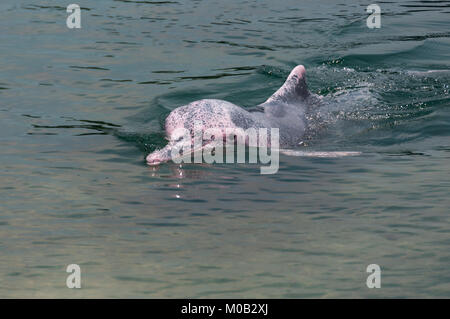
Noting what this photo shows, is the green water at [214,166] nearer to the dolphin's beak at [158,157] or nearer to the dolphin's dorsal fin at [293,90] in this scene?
the dolphin's beak at [158,157]

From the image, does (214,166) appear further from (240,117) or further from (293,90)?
(293,90)

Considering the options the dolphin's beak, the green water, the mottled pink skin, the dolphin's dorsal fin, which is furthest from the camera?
the dolphin's dorsal fin

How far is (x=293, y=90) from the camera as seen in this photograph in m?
10.9

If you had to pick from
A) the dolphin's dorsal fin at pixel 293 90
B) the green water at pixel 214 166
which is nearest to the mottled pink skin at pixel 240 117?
the dolphin's dorsal fin at pixel 293 90

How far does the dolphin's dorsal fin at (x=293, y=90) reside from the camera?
35.0ft

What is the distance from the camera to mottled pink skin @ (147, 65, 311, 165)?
30.4ft

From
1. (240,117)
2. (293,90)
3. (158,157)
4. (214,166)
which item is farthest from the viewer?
(293,90)

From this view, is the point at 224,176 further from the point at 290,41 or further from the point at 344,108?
the point at 290,41

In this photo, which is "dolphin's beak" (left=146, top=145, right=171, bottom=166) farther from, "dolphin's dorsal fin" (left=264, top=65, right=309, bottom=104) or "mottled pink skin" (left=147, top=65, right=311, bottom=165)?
"dolphin's dorsal fin" (left=264, top=65, right=309, bottom=104)

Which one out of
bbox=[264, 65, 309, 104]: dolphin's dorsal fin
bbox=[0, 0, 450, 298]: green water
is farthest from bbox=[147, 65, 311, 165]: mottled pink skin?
bbox=[0, 0, 450, 298]: green water

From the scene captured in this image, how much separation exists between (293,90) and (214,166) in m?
2.52

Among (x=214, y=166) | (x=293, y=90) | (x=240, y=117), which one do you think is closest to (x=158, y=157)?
(x=214, y=166)

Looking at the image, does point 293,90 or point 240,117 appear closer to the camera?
point 240,117
